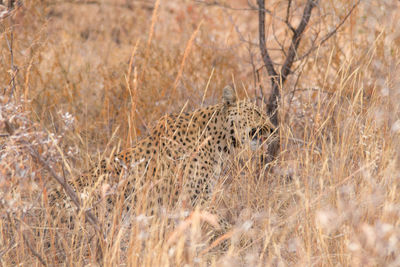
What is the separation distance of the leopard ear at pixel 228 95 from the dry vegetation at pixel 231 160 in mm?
388

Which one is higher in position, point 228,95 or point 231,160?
point 228,95

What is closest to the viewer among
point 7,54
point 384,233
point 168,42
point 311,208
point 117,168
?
point 384,233

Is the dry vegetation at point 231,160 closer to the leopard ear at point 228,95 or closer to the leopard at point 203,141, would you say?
the leopard at point 203,141

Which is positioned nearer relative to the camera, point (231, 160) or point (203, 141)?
Answer: point (203, 141)

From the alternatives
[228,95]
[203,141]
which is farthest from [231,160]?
[228,95]

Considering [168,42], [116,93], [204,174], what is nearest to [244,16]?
[168,42]

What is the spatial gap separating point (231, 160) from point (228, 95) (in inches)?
20.1

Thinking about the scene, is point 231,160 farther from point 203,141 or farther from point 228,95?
point 228,95

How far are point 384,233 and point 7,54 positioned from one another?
4.06 m

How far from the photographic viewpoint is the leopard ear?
4.34 m

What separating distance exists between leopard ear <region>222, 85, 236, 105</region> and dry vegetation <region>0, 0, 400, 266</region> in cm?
39

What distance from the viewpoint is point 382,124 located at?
153 inches

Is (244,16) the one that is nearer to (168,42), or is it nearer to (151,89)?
(168,42)

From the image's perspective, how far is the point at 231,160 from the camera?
4309mm
